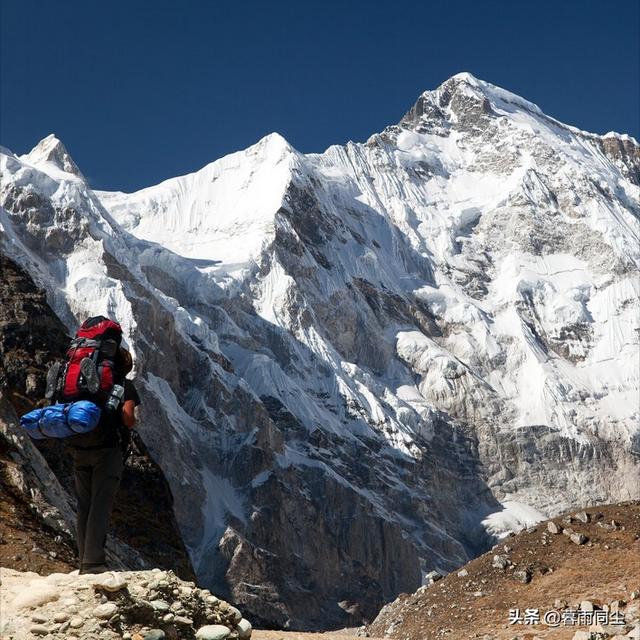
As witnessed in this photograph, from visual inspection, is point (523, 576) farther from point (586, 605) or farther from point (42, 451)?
point (42, 451)

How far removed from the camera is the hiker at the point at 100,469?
12.8m

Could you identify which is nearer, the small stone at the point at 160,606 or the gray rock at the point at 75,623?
the gray rock at the point at 75,623

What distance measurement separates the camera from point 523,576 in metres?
23.3

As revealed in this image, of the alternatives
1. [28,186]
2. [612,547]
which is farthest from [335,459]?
[612,547]

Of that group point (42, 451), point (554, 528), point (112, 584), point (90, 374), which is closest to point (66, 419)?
point (90, 374)

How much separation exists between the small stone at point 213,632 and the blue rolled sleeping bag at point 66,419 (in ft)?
8.03

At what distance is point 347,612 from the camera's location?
151 metres

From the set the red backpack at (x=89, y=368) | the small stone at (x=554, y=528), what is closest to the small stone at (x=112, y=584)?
the red backpack at (x=89, y=368)

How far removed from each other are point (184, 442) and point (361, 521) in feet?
106

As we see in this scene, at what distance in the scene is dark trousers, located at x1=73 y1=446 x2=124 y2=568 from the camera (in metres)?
12.9

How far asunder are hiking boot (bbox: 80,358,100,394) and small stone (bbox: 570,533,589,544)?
14341 mm

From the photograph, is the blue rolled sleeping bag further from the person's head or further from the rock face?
the rock face

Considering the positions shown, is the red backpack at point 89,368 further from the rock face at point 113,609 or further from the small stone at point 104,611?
the small stone at point 104,611

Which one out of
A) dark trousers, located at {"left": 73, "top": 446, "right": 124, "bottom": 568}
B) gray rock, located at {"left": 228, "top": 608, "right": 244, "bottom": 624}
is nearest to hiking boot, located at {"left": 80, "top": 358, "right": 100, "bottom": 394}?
dark trousers, located at {"left": 73, "top": 446, "right": 124, "bottom": 568}
